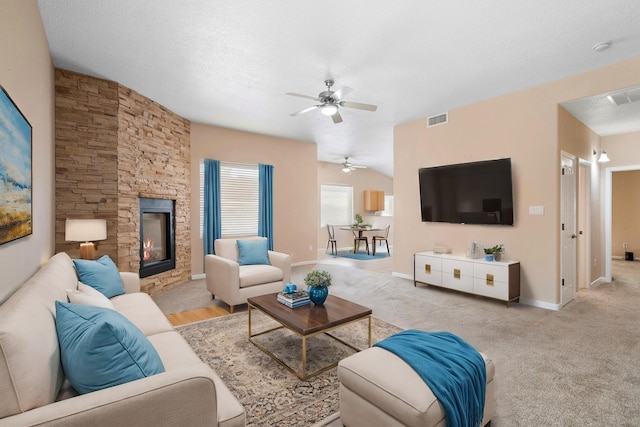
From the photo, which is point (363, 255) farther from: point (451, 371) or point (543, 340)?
point (451, 371)

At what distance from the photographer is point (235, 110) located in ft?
16.1

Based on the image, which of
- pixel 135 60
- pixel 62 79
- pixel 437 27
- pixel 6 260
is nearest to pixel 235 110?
pixel 135 60

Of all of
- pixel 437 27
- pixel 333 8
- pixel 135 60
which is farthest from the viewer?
pixel 135 60

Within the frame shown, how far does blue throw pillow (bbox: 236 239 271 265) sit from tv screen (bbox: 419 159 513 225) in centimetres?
276

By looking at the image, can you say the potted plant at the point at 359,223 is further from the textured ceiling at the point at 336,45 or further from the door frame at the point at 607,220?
the door frame at the point at 607,220

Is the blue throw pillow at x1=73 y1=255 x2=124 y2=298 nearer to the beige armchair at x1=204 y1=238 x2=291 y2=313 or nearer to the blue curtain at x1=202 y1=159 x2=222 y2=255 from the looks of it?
the beige armchair at x1=204 y1=238 x2=291 y2=313

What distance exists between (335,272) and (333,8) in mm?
4673

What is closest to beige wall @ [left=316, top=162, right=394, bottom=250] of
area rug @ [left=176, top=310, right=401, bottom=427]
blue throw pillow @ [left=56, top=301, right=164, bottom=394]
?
area rug @ [left=176, top=310, right=401, bottom=427]

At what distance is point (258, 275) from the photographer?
13.0 ft

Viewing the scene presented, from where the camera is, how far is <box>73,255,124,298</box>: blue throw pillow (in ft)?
8.80

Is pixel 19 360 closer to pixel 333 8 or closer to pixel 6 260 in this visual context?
pixel 6 260

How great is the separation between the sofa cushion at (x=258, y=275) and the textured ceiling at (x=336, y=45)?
2396mm

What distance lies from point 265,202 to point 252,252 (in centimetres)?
217

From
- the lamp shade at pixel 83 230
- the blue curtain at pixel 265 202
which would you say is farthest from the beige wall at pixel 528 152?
the lamp shade at pixel 83 230
